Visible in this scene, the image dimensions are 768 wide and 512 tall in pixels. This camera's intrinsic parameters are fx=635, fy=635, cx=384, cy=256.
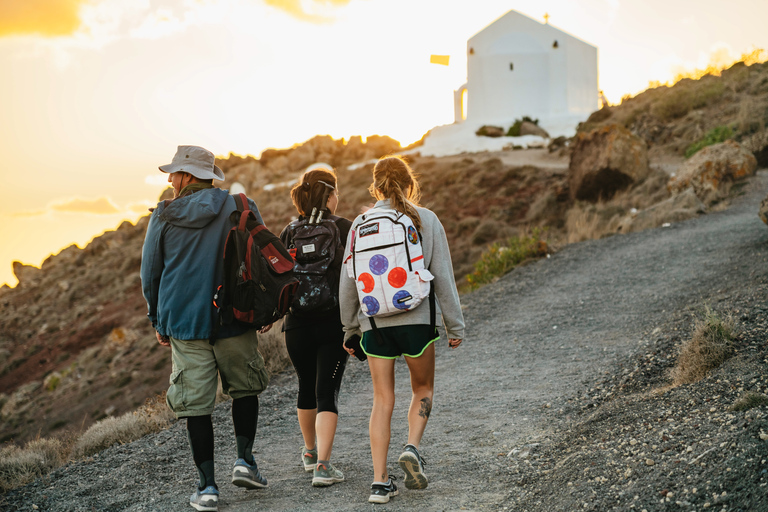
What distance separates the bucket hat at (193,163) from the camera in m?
3.36

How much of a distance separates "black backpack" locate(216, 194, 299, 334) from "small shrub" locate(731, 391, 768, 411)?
7.76ft

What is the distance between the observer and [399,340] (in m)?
3.12

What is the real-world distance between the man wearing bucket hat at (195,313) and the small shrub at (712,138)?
58.7 feet

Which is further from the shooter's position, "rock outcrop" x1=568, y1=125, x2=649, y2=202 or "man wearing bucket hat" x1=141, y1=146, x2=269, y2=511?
"rock outcrop" x1=568, y1=125, x2=649, y2=202

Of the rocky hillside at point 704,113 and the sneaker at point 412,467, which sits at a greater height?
the rocky hillside at point 704,113

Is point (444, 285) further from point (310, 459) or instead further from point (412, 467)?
point (310, 459)

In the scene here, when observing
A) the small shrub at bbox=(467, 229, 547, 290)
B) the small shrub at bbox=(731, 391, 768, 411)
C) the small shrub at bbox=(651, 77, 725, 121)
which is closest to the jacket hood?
the small shrub at bbox=(731, 391, 768, 411)

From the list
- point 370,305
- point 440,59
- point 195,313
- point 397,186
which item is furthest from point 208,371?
point 440,59

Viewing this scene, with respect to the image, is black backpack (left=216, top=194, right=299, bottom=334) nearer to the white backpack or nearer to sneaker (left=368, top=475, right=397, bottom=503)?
the white backpack

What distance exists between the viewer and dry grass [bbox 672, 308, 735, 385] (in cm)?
422

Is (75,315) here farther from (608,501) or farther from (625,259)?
(608,501)

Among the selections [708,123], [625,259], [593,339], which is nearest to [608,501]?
[593,339]

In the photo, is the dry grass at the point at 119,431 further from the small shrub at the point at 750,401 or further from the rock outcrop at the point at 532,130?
the rock outcrop at the point at 532,130

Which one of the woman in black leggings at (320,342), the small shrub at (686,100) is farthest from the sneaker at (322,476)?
the small shrub at (686,100)
